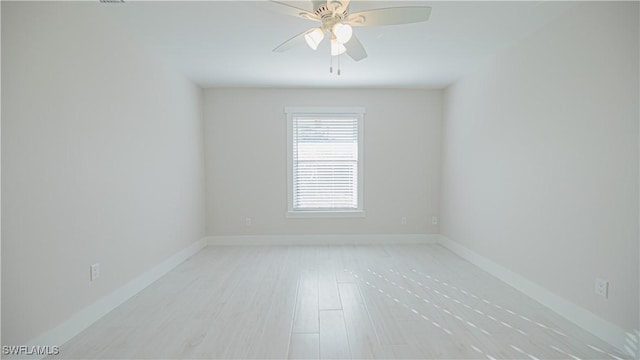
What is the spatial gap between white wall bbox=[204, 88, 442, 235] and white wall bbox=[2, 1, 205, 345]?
1.38 meters

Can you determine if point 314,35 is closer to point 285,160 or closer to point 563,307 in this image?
point 563,307

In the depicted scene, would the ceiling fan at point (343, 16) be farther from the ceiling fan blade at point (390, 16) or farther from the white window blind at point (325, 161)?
the white window blind at point (325, 161)

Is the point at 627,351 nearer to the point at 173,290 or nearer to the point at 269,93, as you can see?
the point at 173,290

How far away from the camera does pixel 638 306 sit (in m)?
2.10

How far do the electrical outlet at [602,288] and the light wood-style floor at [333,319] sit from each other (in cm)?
31

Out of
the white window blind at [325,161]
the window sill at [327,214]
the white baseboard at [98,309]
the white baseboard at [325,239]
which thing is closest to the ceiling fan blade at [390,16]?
the white baseboard at [98,309]

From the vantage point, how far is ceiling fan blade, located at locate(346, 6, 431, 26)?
2.08 m

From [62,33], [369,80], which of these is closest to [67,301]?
[62,33]

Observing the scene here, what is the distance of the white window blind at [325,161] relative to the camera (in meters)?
5.21

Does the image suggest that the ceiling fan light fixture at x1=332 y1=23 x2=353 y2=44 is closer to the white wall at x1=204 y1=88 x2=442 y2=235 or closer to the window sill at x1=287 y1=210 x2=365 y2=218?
the white wall at x1=204 y1=88 x2=442 y2=235

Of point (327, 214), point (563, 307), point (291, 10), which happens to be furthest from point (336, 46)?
Result: point (327, 214)

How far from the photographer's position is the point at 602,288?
2.35 m

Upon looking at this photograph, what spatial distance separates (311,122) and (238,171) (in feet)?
4.40

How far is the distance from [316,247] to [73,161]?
3318mm
